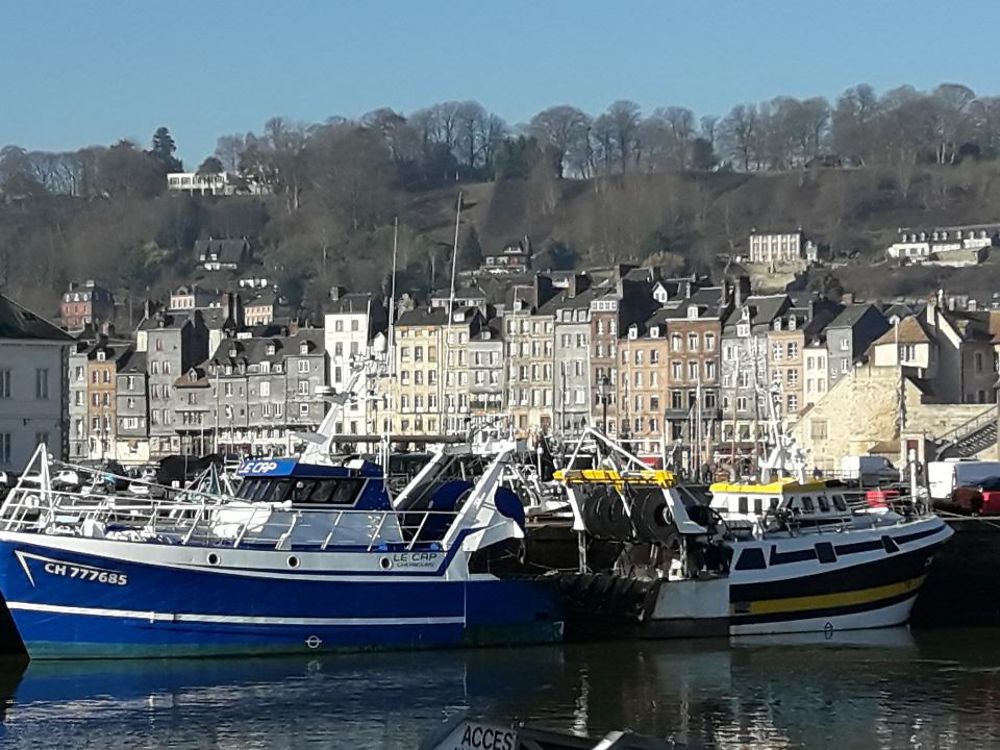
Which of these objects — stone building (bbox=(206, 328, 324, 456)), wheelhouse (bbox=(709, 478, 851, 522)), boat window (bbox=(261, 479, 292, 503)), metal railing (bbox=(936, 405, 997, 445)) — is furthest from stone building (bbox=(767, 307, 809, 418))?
boat window (bbox=(261, 479, 292, 503))

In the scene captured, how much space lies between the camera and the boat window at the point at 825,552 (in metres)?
38.8

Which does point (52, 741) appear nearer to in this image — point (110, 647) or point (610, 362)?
point (110, 647)

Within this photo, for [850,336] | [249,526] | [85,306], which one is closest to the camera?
[249,526]

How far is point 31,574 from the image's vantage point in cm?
3447

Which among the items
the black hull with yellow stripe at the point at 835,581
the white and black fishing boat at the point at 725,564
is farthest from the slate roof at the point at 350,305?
the black hull with yellow stripe at the point at 835,581

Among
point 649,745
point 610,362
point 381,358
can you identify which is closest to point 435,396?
point 610,362

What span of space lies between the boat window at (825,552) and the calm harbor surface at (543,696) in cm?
153

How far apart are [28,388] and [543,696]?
29.8m

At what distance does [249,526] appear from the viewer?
1389 inches

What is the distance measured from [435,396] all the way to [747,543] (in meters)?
79.2

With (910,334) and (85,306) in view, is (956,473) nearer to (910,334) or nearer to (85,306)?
(910,334)

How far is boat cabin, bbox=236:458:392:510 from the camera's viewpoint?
118 feet

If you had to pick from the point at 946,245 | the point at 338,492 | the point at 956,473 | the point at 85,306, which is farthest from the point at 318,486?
the point at 946,245

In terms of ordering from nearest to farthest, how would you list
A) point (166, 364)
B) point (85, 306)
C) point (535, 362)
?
point (535, 362)
point (166, 364)
point (85, 306)
